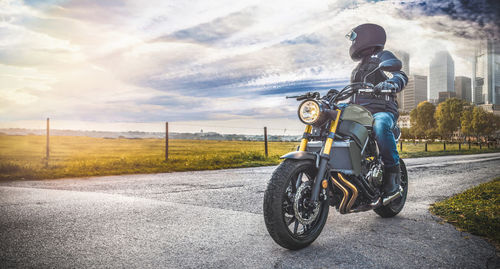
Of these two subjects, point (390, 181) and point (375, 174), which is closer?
point (375, 174)

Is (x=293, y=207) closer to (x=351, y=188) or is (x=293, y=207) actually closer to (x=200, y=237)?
(x=351, y=188)

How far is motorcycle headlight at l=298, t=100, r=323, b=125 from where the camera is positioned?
10.5ft

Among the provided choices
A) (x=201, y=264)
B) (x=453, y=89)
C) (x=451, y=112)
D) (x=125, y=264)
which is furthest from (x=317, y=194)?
(x=453, y=89)

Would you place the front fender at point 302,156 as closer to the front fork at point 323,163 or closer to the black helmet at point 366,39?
the front fork at point 323,163

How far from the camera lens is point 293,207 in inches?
121

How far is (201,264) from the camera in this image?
8.99 ft

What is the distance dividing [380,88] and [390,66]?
0.47 m

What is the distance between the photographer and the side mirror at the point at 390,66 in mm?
3930

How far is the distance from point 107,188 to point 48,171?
4.82 m

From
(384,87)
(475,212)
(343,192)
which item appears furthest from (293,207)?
(475,212)

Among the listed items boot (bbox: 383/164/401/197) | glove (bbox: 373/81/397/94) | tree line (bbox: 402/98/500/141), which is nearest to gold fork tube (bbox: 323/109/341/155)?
glove (bbox: 373/81/397/94)

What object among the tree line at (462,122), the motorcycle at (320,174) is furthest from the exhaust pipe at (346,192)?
the tree line at (462,122)

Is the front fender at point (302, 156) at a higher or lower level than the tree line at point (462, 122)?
lower

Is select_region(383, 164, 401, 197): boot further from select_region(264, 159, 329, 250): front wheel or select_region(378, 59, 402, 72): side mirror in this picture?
select_region(378, 59, 402, 72): side mirror
